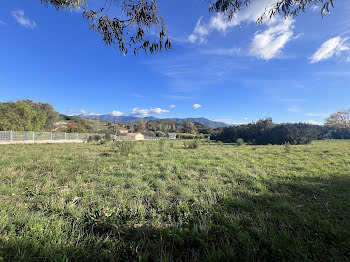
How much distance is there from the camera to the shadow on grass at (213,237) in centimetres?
160

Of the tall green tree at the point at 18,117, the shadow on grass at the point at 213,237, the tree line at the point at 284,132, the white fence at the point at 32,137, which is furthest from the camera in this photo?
the tree line at the point at 284,132

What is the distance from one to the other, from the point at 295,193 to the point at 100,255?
167 inches

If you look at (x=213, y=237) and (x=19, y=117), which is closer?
(x=213, y=237)

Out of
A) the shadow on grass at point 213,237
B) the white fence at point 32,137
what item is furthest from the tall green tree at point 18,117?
the shadow on grass at point 213,237

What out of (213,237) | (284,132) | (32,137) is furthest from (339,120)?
(32,137)

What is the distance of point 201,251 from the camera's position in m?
1.74

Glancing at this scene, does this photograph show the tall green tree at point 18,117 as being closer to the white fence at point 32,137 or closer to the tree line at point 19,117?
the tree line at point 19,117

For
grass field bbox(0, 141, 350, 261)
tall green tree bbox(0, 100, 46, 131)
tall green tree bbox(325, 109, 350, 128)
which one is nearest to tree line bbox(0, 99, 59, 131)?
tall green tree bbox(0, 100, 46, 131)

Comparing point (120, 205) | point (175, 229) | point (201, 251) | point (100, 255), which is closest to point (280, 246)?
point (201, 251)

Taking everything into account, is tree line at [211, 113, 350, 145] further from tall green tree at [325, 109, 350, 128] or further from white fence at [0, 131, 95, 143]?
white fence at [0, 131, 95, 143]

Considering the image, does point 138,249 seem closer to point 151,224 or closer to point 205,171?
point 151,224

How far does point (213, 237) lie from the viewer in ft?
6.38

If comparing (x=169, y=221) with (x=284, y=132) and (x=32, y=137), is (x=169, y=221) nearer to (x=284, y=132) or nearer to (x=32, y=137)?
(x=32, y=137)

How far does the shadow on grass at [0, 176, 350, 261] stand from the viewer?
62.8 inches
